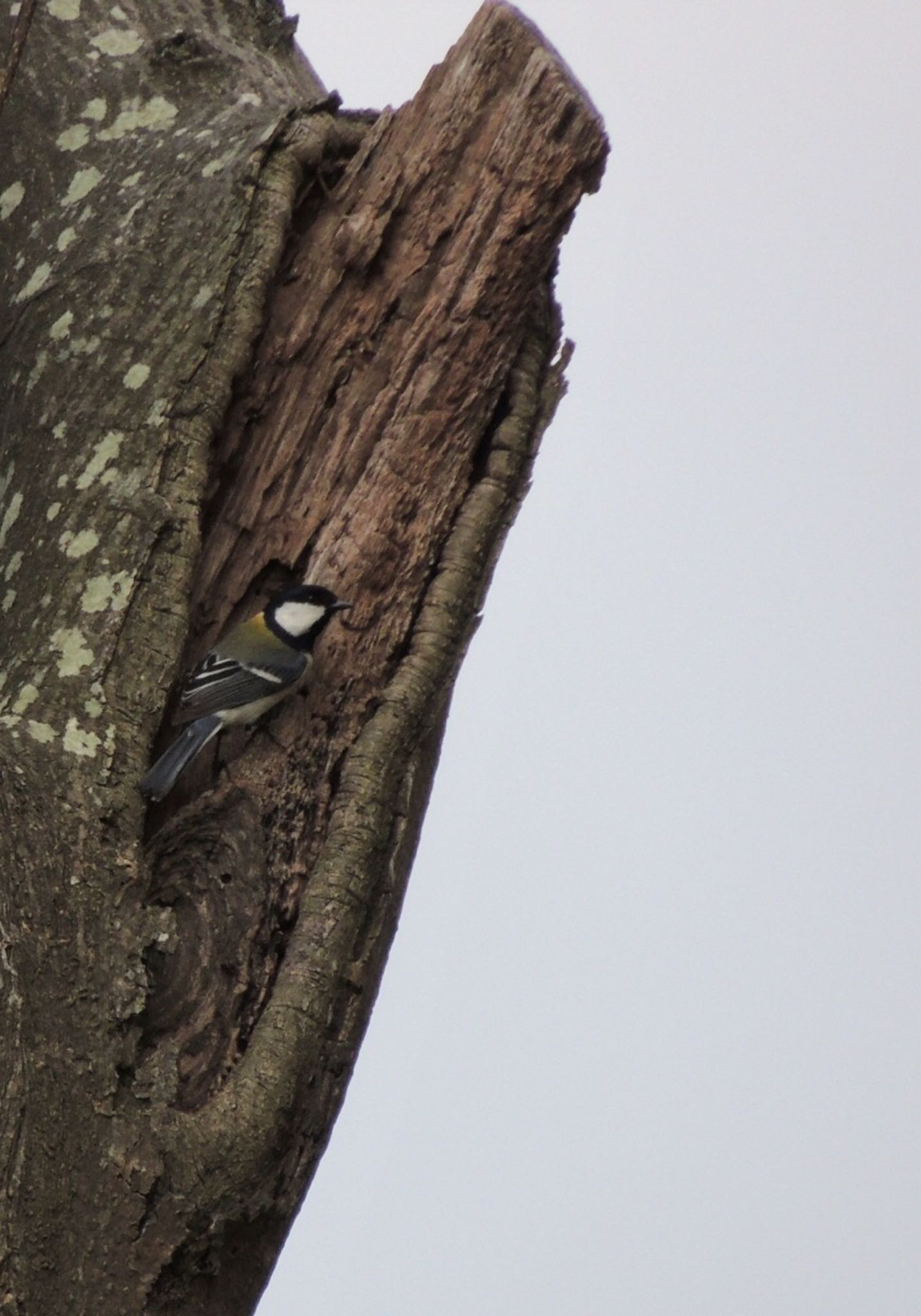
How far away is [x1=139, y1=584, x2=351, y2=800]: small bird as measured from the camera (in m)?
2.92

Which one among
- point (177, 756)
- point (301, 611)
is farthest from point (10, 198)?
point (177, 756)

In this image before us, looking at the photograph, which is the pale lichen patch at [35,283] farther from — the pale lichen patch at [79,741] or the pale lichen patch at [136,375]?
the pale lichen patch at [79,741]

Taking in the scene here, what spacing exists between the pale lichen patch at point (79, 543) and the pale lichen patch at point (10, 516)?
144 mm

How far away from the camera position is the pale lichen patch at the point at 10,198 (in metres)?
3.30

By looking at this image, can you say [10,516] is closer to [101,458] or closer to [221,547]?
[101,458]

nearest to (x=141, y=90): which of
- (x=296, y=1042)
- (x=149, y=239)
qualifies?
(x=149, y=239)

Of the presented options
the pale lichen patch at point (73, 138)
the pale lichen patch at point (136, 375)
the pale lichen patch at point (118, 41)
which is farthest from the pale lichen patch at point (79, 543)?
the pale lichen patch at point (118, 41)

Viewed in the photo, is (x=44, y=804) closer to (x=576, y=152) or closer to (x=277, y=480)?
(x=277, y=480)

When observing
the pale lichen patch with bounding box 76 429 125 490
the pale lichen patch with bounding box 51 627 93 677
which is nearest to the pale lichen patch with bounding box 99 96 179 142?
the pale lichen patch with bounding box 76 429 125 490

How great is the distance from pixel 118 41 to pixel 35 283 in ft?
2.40

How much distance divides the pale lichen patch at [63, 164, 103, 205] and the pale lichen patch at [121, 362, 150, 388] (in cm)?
54

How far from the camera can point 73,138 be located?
3355 millimetres

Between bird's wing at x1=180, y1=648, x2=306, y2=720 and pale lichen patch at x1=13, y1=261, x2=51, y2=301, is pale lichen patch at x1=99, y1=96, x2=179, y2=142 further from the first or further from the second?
bird's wing at x1=180, y1=648, x2=306, y2=720

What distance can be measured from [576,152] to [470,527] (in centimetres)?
73
